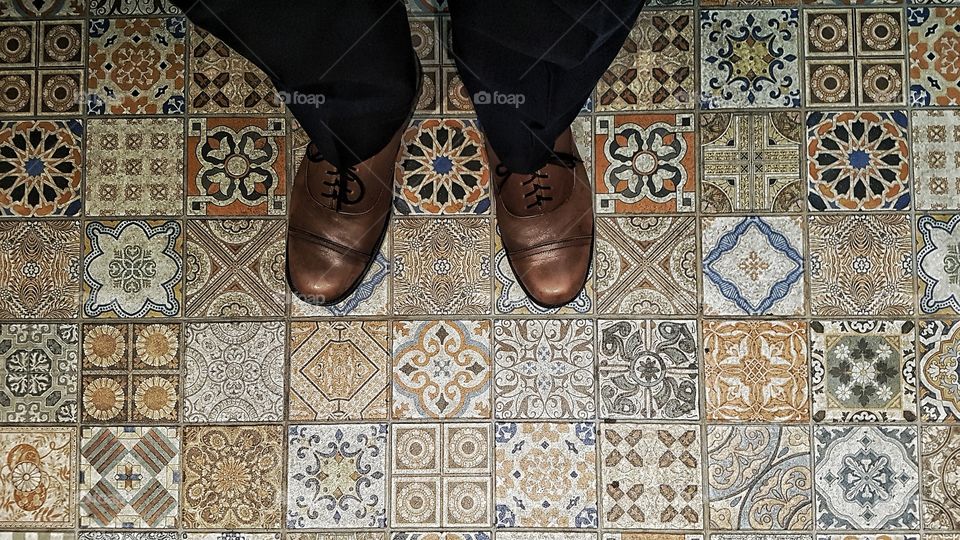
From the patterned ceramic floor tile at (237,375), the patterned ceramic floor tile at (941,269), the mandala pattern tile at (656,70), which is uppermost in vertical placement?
the mandala pattern tile at (656,70)

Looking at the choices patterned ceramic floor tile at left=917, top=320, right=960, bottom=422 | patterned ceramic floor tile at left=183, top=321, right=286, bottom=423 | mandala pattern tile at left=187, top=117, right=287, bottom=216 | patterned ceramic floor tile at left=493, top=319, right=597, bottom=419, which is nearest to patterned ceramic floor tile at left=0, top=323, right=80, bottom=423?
patterned ceramic floor tile at left=183, top=321, right=286, bottom=423

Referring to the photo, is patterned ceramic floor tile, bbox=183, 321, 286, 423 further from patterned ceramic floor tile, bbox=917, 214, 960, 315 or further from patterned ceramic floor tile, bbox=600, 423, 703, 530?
patterned ceramic floor tile, bbox=917, 214, 960, 315

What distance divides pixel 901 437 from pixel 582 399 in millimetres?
474

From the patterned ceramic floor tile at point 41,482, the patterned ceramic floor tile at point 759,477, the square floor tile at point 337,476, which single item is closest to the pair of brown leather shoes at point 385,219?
the square floor tile at point 337,476

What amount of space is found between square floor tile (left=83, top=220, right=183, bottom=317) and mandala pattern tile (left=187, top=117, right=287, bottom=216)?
2.8 inches

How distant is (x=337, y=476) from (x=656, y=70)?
2.58 ft

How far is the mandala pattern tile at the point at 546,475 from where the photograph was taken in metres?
1.12

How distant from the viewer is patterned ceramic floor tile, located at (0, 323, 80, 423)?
1150 mm

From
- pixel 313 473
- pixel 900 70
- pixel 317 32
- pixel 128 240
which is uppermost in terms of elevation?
pixel 900 70

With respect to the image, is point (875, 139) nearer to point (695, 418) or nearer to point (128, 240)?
point (695, 418)

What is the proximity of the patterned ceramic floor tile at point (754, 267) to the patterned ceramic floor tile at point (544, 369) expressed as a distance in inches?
8.0

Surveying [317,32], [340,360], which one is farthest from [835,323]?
[317,32]

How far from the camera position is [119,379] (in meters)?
1.15

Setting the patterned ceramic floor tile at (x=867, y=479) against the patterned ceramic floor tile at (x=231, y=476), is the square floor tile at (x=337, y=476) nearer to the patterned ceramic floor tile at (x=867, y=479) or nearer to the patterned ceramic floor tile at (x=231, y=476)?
the patterned ceramic floor tile at (x=231, y=476)
